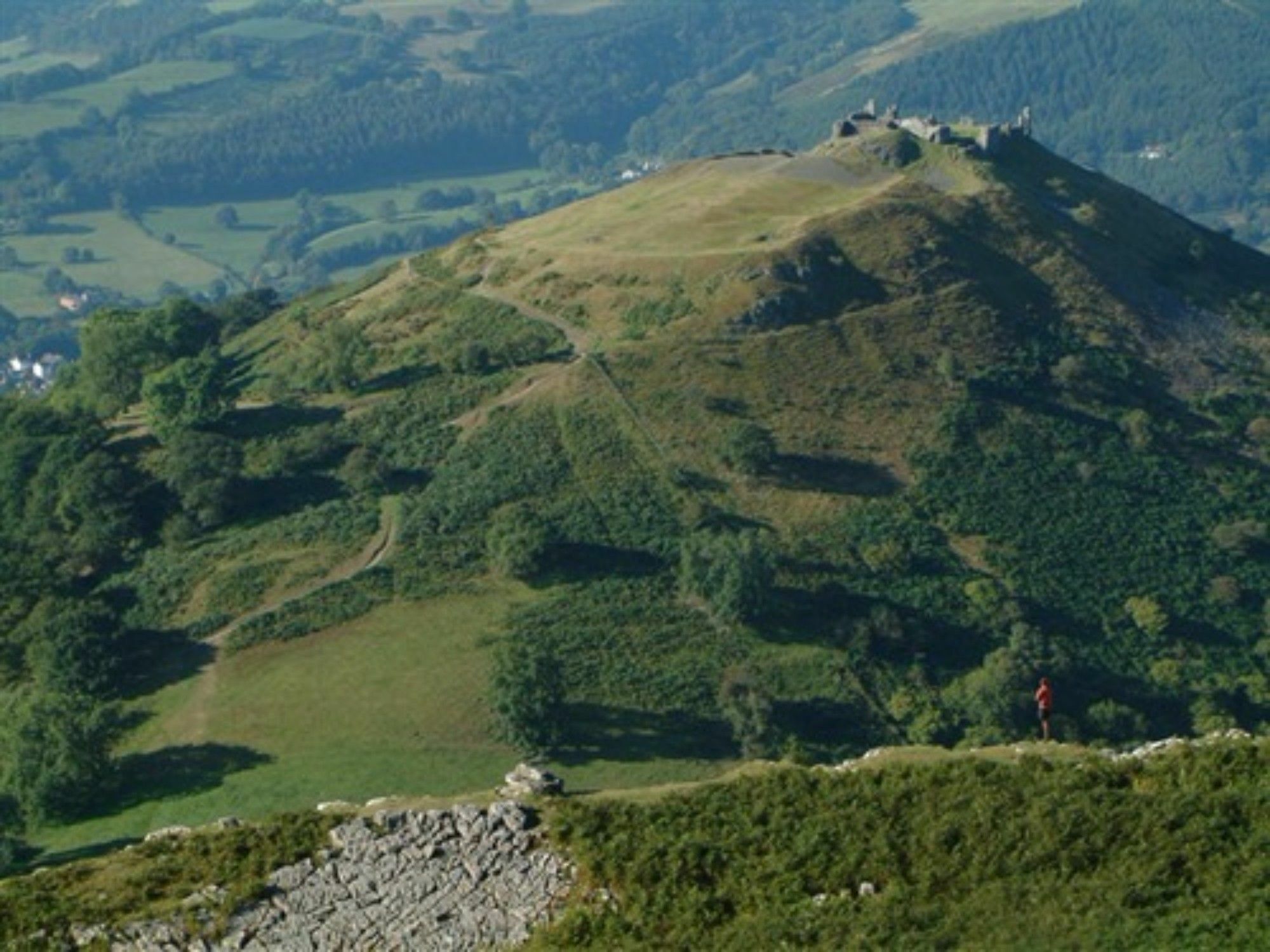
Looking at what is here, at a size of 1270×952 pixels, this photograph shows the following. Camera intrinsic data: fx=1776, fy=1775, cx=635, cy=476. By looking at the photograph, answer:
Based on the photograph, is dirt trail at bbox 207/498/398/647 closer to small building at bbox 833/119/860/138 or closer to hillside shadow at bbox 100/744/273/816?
hillside shadow at bbox 100/744/273/816

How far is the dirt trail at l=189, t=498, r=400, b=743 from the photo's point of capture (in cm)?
7831

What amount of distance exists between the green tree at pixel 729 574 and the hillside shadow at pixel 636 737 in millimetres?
6872

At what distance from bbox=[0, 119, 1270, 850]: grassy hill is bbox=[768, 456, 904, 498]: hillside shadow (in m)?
0.25

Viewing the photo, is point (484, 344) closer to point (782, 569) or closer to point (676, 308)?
point (676, 308)

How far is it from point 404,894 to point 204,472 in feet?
181

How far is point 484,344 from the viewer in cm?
10244

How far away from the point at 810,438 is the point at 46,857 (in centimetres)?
4427

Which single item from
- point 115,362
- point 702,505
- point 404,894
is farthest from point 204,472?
point 404,894

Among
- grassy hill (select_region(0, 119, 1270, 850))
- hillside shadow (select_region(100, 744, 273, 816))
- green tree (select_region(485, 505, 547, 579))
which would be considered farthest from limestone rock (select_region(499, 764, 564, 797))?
green tree (select_region(485, 505, 547, 579))

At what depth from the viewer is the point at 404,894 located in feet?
142

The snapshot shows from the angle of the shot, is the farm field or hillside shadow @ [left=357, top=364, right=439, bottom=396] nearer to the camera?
the farm field

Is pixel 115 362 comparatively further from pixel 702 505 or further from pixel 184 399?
pixel 702 505

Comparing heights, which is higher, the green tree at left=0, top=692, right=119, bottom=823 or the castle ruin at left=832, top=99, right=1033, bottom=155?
the castle ruin at left=832, top=99, right=1033, bottom=155

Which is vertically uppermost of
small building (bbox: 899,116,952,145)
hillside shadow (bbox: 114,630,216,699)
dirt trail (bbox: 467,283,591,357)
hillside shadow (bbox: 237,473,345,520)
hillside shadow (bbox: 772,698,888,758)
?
small building (bbox: 899,116,952,145)
